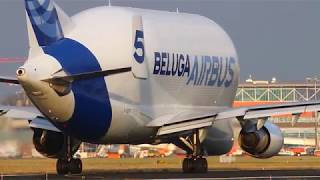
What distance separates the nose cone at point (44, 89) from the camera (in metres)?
39.8

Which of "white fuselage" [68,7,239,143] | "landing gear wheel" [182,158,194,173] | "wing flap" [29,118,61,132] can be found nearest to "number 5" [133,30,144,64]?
"white fuselage" [68,7,239,143]

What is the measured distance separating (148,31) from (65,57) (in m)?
7.74

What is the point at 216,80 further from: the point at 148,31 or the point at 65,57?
the point at 65,57

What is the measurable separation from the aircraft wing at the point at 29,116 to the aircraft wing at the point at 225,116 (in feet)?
15.6

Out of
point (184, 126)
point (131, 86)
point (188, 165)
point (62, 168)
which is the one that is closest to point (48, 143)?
point (62, 168)

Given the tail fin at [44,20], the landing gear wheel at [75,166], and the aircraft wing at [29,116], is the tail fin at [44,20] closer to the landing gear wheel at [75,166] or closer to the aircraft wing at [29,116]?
the aircraft wing at [29,116]

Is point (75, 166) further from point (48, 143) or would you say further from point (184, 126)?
point (184, 126)

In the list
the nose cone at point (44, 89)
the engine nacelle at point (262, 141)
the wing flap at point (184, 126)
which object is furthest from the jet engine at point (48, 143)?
the engine nacelle at point (262, 141)

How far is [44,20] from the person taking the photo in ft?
139

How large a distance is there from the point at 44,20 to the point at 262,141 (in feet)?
38.7

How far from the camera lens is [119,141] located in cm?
4666

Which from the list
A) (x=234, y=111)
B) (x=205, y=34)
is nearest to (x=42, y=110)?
(x=234, y=111)

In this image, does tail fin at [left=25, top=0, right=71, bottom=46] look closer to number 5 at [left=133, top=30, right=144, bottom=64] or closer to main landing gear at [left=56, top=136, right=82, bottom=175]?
number 5 at [left=133, top=30, right=144, bottom=64]

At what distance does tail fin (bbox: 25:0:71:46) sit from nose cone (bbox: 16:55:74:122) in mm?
1709
